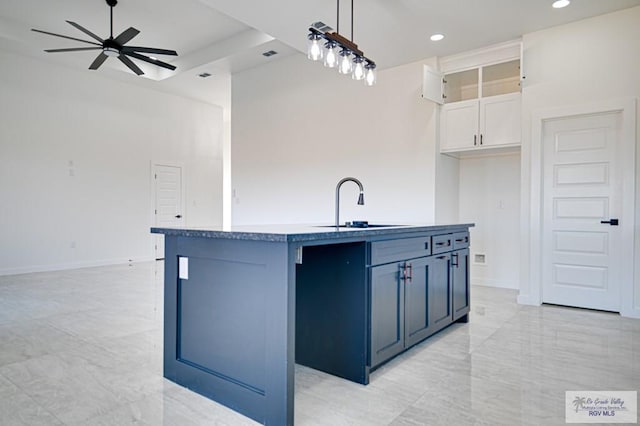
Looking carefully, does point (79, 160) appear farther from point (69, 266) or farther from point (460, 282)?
point (460, 282)

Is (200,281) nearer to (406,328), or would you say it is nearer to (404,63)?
(406,328)

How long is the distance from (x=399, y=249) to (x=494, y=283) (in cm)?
353

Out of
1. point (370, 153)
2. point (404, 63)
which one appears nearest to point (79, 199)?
point (370, 153)

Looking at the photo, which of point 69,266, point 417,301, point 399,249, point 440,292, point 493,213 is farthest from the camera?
point 69,266

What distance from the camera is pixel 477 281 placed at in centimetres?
556

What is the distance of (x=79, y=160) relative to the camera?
696cm

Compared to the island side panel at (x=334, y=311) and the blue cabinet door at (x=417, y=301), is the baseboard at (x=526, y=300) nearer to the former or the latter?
the blue cabinet door at (x=417, y=301)

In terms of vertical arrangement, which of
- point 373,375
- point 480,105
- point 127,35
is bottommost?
point 373,375

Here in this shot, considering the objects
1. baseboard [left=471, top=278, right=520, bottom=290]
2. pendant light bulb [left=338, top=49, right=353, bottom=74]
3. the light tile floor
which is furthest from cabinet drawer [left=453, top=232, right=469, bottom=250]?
baseboard [left=471, top=278, right=520, bottom=290]

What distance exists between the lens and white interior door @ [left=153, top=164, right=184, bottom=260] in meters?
8.16

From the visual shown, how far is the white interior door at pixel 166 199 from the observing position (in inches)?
321

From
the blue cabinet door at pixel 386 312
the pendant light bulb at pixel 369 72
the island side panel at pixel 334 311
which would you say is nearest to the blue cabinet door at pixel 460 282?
the blue cabinet door at pixel 386 312

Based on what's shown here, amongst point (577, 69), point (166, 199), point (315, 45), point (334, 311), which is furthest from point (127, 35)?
point (577, 69)

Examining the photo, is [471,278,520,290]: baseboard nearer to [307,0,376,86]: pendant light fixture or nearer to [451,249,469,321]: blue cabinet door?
[451,249,469,321]: blue cabinet door
